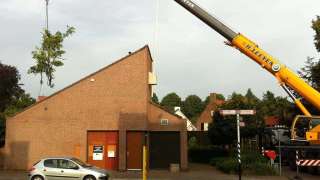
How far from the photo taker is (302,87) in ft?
78.8

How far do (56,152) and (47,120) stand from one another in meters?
2.24

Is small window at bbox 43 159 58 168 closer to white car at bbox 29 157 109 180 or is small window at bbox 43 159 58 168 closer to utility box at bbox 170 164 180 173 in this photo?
white car at bbox 29 157 109 180

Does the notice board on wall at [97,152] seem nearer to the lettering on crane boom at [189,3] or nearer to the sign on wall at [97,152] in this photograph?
the sign on wall at [97,152]

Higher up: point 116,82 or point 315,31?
point 315,31

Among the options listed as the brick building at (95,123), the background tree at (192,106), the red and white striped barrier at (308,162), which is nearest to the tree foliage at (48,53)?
the brick building at (95,123)

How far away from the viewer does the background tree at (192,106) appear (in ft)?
495

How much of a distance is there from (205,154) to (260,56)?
917 inches

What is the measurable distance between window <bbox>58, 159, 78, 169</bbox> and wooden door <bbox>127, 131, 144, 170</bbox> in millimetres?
10252

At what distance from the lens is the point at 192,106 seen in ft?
507

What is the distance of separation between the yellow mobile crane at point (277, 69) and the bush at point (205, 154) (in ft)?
69.3

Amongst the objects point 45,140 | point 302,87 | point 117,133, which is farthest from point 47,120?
point 302,87

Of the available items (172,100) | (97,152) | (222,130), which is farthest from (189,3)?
(172,100)

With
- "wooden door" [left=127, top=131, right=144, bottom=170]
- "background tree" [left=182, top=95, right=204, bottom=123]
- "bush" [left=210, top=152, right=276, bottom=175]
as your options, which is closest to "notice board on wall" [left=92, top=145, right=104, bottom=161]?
"wooden door" [left=127, top=131, right=144, bottom=170]

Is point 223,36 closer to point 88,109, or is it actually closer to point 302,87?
point 302,87
